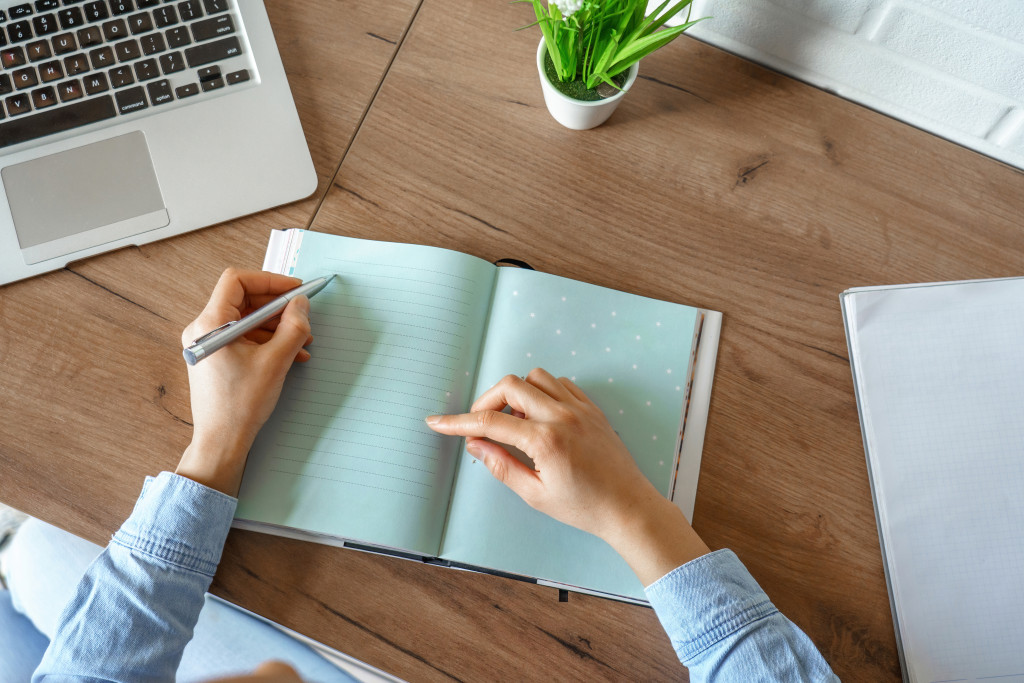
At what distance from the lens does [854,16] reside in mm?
608

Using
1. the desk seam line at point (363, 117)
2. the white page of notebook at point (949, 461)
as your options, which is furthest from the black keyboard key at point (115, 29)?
the white page of notebook at point (949, 461)

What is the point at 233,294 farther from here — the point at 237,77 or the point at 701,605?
the point at 701,605

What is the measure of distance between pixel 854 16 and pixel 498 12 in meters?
0.38

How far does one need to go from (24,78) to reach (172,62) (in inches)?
5.7

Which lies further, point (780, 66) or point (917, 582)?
point (780, 66)

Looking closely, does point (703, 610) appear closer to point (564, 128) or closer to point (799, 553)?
point (799, 553)

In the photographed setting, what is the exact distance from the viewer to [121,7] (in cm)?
64

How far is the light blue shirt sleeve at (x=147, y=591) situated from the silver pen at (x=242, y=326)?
4.8 inches

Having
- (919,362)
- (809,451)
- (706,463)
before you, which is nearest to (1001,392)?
(919,362)

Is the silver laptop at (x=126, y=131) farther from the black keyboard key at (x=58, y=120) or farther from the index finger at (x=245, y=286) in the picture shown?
the index finger at (x=245, y=286)

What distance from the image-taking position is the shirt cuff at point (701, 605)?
0.51 meters

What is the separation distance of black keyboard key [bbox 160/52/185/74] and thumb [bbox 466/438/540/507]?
51 centimetres

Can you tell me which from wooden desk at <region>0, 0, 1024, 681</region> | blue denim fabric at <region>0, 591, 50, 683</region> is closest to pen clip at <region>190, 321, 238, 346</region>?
wooden desk at <region>0, 0, 1024, 681</region>

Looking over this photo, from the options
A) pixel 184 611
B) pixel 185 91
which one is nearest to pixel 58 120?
pixel 185 91
